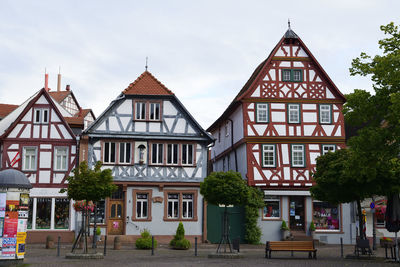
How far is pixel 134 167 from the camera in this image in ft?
104

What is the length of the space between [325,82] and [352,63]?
14.2 metres

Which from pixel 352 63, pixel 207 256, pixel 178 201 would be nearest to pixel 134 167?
pixel 178 201

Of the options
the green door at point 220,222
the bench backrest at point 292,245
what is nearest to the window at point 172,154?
the green door at point 220,222

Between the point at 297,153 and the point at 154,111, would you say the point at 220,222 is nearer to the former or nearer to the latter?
the point at 297,153

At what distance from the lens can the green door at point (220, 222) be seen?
106 feet

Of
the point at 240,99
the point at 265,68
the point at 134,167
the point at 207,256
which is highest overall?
the point at 265,68

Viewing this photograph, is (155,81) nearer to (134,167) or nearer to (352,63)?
(134,167)

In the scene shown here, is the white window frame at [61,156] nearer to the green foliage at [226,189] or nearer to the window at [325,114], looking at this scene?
the green foliage at [226,189]

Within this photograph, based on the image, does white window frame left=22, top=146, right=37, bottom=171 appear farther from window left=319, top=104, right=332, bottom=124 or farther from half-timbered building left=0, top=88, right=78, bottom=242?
window left=319, top=104, right=332, bottom=124

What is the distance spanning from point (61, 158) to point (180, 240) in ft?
31.7

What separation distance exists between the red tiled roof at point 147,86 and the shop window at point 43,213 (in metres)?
8.44

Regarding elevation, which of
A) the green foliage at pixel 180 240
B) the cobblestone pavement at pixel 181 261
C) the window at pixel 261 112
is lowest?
the cobblestone pavement at pixel 181 261

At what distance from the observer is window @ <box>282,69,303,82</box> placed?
3434 centimetres

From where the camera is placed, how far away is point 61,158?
31984mm
